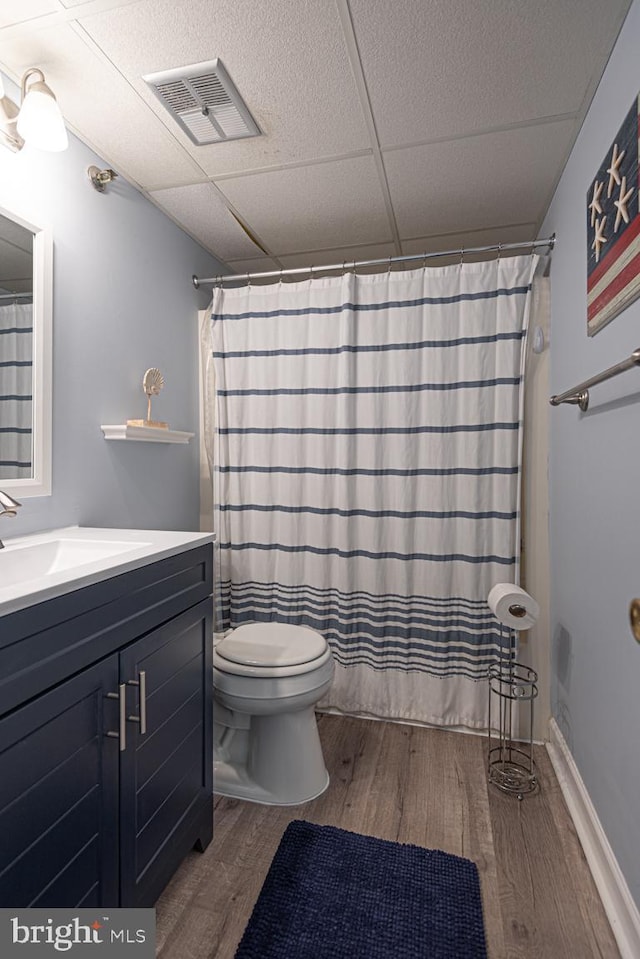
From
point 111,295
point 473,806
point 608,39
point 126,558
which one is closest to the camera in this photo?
point 126,558

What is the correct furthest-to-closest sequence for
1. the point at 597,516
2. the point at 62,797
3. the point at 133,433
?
the point at 133,433, the point at 597,516, the point at 62,797

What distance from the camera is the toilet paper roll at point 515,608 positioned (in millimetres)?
1841

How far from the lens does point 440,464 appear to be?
84.7 inches

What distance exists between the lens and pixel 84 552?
136cm

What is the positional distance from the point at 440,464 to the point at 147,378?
1260 mm

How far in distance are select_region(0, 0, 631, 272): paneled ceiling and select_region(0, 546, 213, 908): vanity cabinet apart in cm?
135

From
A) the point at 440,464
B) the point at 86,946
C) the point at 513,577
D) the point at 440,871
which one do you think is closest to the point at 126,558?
the point at 86,946

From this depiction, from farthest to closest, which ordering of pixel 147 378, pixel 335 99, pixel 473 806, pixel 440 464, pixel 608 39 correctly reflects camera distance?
pixel 440 464 < pixel 147 378 < pixel 473 806 < pixel 335 99 < pixel 608 39

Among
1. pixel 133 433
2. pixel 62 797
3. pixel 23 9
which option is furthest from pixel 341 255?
pixel 62 797

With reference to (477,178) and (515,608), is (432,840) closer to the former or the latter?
(515,608)

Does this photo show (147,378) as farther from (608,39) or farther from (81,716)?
(608,39)

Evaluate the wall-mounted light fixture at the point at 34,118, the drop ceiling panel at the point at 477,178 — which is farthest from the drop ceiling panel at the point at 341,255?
the wall-mounted light fixture at the point at 34,118

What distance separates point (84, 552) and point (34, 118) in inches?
43.5

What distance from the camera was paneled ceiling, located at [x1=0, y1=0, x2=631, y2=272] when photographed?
1.24 m
